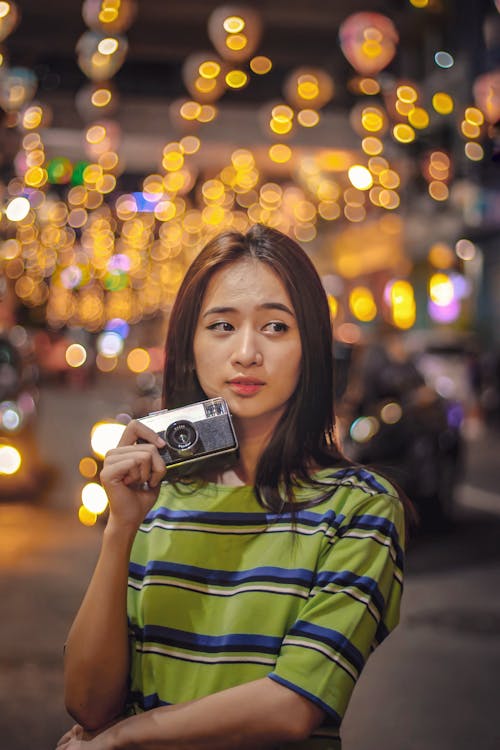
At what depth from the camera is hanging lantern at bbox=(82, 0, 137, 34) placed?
702cm

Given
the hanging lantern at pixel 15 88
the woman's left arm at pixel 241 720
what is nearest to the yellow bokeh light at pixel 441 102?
the hanging lantern at pixel 15 88

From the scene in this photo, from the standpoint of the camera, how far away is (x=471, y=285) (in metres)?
27.7

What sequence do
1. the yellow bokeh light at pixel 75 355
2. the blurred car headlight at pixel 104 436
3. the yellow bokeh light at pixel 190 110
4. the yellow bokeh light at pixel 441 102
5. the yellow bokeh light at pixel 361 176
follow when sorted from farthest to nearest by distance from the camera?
the yellow bokeh light at pixel 75 355
the yellow bokeh light at pixel 361 176
the yellow bokeh light at pixel 190 110
the yellow bokeh light at pixel 441 102
the blurred car headlight at pixel 104 436

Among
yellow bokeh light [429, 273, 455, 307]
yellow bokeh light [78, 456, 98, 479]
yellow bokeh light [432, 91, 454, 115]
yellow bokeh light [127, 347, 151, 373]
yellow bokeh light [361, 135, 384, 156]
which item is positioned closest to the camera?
yellow bokeh light [78, 456, 98, 479]

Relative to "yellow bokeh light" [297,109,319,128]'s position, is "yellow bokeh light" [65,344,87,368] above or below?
below

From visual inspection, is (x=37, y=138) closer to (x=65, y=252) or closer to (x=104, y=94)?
(x=104, y=94)

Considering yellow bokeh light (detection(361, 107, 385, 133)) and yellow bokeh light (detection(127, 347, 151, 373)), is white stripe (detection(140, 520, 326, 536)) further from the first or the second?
yellow bokeh light (detection(127, 347, 151, 373))

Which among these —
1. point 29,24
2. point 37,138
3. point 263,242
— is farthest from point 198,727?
point 29,24

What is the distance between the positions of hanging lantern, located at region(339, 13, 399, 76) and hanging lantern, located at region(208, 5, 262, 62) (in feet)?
2.82

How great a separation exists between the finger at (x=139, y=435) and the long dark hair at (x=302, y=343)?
0.24 metres

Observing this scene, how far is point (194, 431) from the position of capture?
1.76 m


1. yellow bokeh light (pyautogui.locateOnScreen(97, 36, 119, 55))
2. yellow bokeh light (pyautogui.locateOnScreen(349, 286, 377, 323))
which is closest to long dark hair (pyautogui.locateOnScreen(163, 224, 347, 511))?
yellow bokeh light (pyautogui.locateOnScreen(97, 36, 119, 55))

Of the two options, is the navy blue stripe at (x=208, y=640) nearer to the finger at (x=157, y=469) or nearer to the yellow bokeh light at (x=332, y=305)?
the finger at (x=157, y=469)

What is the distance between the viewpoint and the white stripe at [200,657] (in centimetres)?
168
